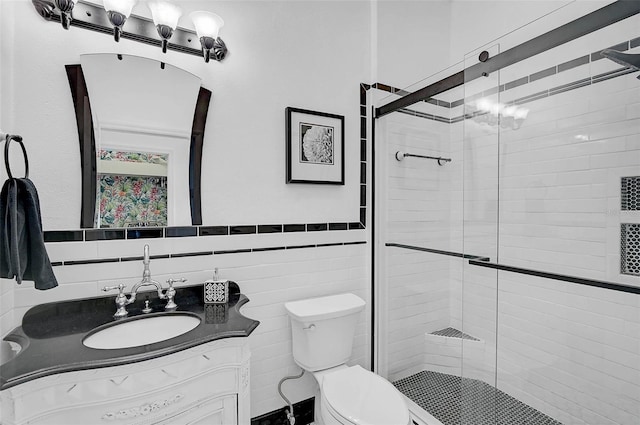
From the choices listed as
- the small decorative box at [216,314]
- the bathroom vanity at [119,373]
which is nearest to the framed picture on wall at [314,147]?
the small decorative box at [216,314]

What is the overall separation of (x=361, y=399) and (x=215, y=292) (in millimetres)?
846

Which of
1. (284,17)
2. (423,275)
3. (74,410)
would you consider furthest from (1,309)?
(423,275)

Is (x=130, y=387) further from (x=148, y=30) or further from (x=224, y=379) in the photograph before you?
(x=148, y=30)

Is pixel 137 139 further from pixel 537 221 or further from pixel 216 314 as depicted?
pixel 537 221

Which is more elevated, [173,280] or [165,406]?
[173,280]

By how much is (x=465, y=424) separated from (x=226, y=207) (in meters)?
1.73

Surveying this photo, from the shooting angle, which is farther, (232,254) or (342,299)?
(342,299)

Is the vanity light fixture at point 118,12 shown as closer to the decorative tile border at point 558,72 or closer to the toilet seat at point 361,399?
the decorative tile border at point 558,72

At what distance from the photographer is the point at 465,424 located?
1.67 m

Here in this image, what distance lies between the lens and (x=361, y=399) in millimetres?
1443

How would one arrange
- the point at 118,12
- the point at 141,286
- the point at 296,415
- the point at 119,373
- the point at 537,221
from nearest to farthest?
the point at 119,373 → the point at 118,12 → the point at 141,286 → the point at 537,221 → the point at 296,415

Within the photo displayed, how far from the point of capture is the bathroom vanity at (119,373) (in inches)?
36.2

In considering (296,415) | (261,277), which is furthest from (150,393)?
(296,415)

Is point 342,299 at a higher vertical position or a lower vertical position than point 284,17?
lower
